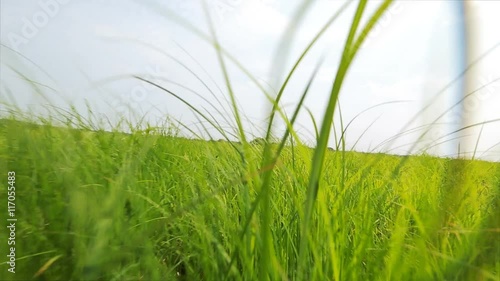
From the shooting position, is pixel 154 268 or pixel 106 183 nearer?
pixel 154 268

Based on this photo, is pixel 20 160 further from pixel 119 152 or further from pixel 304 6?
pixel 304 6

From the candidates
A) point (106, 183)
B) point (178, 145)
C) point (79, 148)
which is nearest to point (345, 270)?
point (106, 183)

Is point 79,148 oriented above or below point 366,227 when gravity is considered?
above

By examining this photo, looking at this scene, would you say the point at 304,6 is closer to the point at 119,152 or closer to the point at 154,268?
the point at 154,268

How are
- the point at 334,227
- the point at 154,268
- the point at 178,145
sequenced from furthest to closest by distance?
the point at 178,145 < the point at 334,227 < the point at 154,268

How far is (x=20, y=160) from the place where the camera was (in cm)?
113

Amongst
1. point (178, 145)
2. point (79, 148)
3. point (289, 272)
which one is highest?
point (178, 145)

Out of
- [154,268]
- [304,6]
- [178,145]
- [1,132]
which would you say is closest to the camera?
[304,6]

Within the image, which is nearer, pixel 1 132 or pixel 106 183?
pixel 106 183

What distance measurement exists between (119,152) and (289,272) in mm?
692

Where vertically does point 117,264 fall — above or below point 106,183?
below

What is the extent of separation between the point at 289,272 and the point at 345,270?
0.13 metres

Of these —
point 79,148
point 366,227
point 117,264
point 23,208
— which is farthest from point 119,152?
point 366,227

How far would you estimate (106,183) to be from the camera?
3.62 ft
